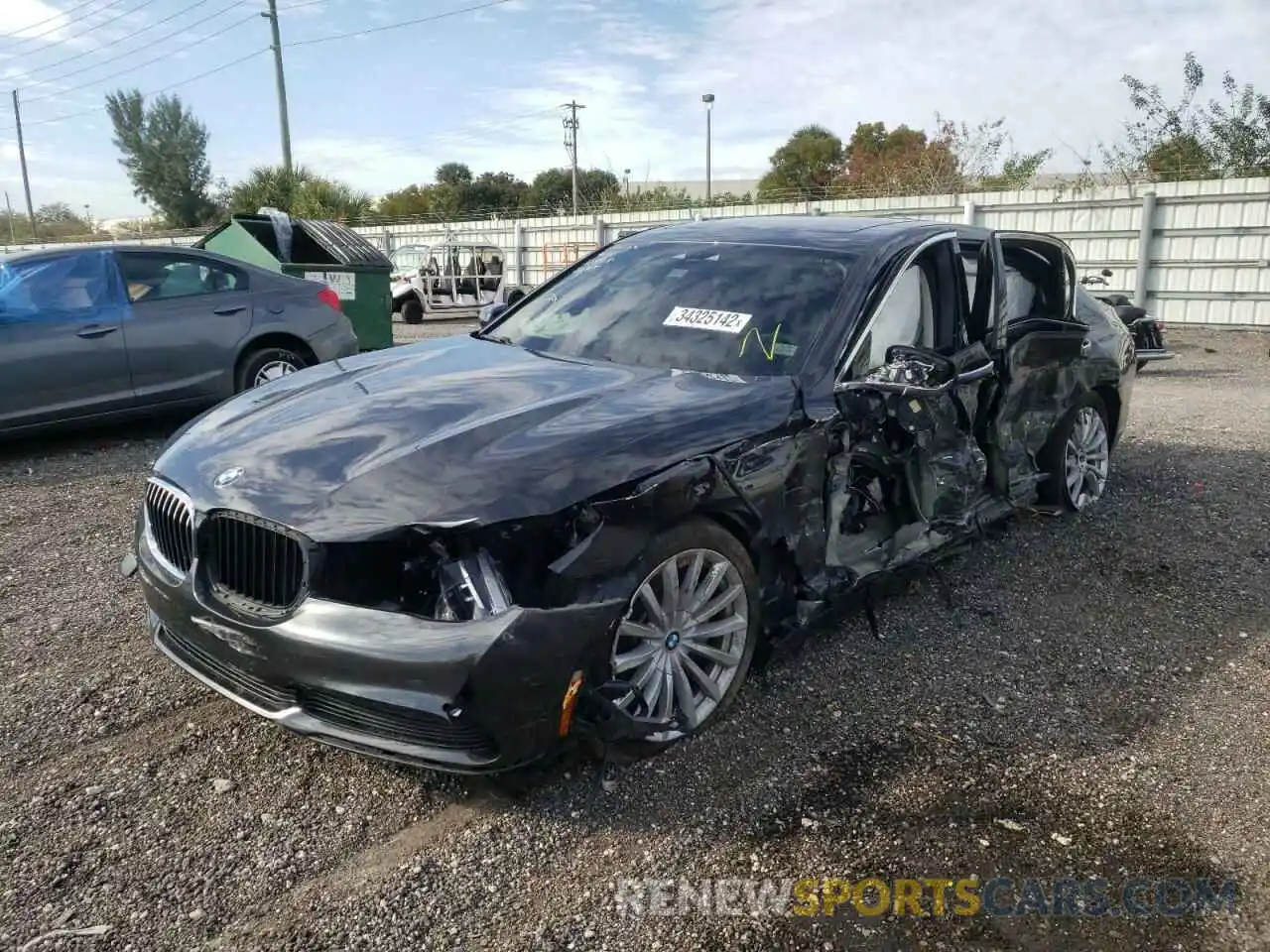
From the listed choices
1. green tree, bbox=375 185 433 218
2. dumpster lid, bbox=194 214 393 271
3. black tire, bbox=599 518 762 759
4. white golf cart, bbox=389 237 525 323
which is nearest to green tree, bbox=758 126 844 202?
green tree, bbox=375 185 433 218

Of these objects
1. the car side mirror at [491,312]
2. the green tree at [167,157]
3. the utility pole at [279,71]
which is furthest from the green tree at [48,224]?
the car side mirror at [491,312]

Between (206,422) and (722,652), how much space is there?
2000mm

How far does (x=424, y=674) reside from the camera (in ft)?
8.14

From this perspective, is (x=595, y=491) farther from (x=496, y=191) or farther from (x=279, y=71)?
(x=496, y=191)

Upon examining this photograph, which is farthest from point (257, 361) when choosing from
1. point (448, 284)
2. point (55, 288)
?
point (448, 284)

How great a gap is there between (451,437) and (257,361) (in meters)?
5.54

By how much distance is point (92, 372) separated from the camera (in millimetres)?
6891

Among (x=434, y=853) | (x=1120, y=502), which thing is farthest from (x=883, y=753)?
(x=1120, y=502)

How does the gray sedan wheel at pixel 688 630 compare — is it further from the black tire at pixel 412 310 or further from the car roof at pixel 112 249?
the black tire at pixel 412 310

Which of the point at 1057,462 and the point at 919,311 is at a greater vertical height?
the point at 919,311

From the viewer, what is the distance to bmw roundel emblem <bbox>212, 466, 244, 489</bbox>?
9.46 feet

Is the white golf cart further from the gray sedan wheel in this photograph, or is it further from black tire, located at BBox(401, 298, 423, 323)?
the gray sedan wheel

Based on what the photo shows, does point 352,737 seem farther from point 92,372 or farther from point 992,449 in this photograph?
point 92,372

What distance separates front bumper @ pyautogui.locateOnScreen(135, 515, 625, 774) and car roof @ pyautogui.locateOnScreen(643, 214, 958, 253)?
7.19 ft
